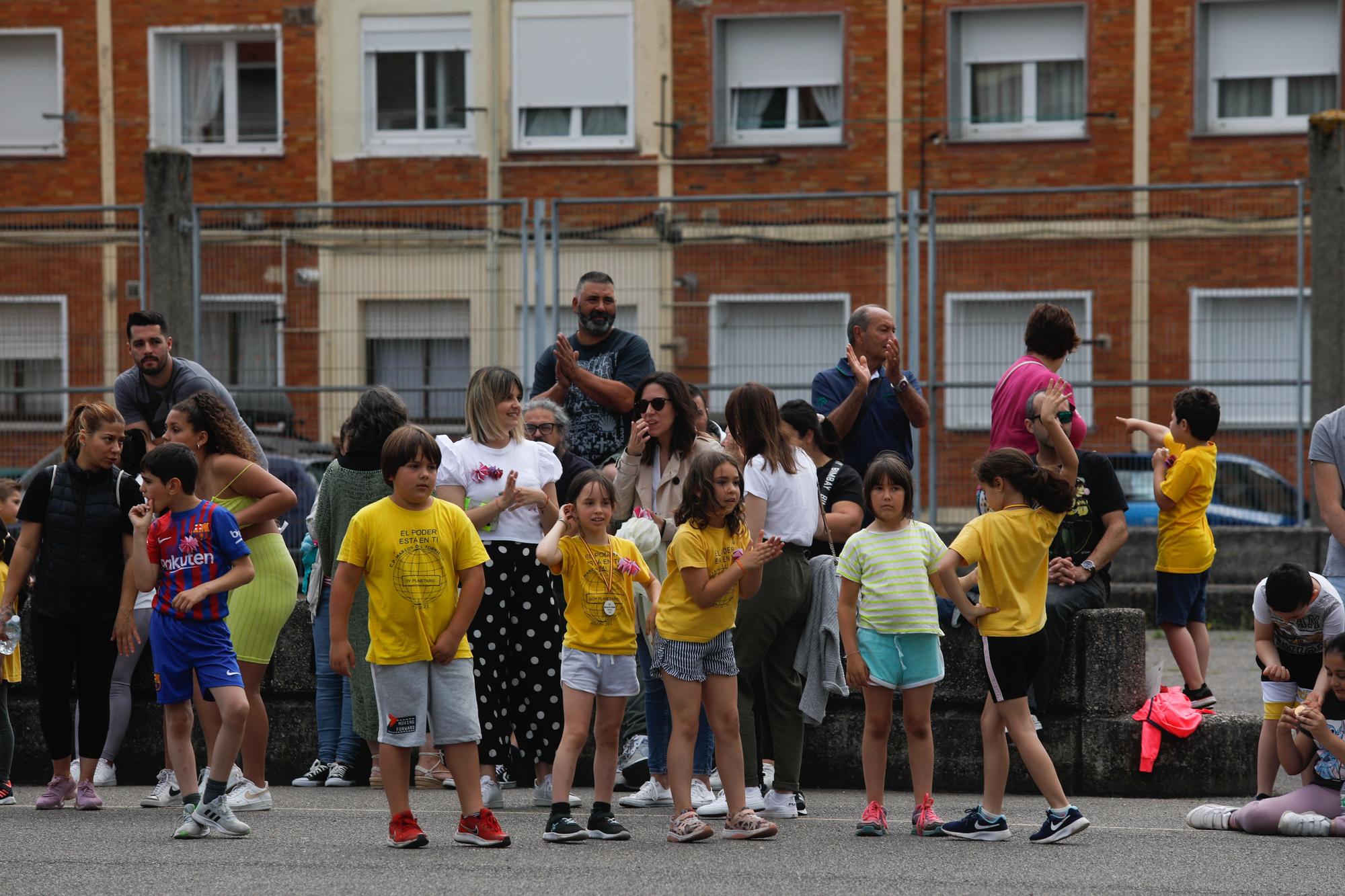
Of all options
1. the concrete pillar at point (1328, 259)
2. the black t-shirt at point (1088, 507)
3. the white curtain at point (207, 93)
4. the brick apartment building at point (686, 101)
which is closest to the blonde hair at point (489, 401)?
the black t-shirt at point (1088, 507)

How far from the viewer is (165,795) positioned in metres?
8.03

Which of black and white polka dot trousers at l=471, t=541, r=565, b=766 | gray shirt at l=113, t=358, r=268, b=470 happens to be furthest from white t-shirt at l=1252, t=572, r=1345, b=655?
gray shirt at l=113, t=358, r=268, b=470

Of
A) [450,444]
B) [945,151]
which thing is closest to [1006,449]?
[450,444]

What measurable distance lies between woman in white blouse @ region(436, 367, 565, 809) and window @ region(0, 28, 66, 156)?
18.6 metres

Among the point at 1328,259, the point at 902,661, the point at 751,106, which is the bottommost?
the point at 902,661

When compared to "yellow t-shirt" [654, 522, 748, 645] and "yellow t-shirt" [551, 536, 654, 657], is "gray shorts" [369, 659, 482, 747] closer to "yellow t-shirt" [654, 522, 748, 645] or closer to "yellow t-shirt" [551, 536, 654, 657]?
"yellow t-shirt" [551, 536, 654, 657]

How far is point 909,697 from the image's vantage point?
278 inches

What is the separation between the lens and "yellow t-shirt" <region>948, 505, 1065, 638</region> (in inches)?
272

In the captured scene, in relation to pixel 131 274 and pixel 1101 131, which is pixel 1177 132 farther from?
pixel 131 274

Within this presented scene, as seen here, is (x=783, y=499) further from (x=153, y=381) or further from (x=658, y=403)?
(x=153, y=381)

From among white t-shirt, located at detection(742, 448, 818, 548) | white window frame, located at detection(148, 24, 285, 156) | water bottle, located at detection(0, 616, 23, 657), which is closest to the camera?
white t-shirt, located at detection(742, 448, 818, 548)

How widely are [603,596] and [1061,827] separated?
1989mm

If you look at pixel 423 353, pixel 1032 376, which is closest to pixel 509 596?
pixel 1032 376

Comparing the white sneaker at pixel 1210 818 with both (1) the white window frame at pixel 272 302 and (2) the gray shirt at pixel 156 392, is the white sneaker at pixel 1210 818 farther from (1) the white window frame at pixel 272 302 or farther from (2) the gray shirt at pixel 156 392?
(1) the white window frame at pixel 272 302
